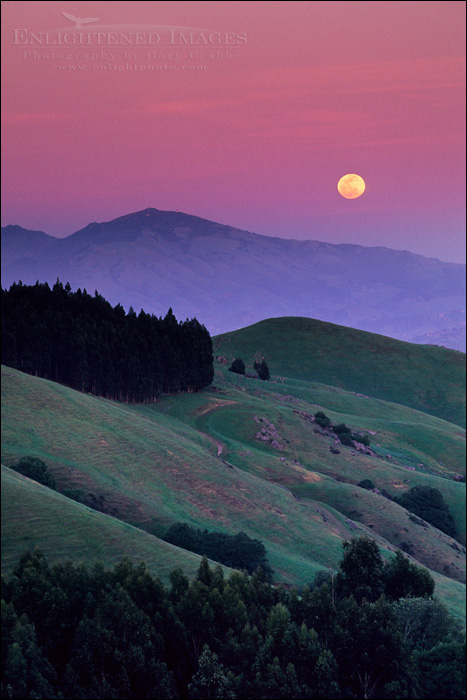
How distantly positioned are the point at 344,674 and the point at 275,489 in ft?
155

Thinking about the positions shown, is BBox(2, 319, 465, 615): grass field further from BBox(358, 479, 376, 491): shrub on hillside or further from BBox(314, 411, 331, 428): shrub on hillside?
BBox(314, 411, 331, 428): shrub on hillside

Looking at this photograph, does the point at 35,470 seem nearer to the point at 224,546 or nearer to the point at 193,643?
the point at 224,546

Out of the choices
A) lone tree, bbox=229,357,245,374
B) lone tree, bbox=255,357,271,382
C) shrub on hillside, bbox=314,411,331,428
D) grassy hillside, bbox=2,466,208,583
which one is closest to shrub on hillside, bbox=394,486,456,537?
shrub on hillside, bbox=314,411,331,428

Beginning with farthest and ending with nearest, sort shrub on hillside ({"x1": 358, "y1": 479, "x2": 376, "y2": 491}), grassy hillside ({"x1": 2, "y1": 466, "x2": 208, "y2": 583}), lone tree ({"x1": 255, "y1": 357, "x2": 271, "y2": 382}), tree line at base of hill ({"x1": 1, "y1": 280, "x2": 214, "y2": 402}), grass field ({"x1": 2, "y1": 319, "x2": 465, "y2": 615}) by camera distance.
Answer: lone tree ({"x1": 255, "y1": 357, "x2": 271, "y2": 382}) < tree line at base of hill ({"x1": 1, "y1": 280, "x2": 214, "y2": 402}) < shrub on hillside ({"x1": 358, "y1": 479, "x2": 376, "y2": 491}) < grass field ({"x1": 2, "y1": 319, "x2": 465, "y2": 615}) < grassy hillside ({"x1": 2, "y1": 466, "x2": 208, "y2": 583})

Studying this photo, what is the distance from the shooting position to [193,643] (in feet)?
123

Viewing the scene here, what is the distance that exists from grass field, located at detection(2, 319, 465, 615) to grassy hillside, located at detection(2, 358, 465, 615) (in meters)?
0.18

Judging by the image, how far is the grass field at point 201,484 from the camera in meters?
47.0

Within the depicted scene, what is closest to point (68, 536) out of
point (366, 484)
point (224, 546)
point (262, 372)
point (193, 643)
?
point (193, 643)

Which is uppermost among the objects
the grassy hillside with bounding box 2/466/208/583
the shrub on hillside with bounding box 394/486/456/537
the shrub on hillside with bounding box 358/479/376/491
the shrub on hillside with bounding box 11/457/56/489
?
the shrub on hillside with bounding box 11/457/56/489

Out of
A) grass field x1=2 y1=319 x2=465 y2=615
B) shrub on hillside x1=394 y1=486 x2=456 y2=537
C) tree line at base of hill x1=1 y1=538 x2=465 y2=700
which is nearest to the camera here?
tree line at base of hill x1=1 y1=538 x2=465 y2=700

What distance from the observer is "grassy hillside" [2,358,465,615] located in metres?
62.1

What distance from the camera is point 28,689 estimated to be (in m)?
30.2

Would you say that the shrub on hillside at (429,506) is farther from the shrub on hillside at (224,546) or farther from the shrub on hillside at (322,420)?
the shrub on hillside at (224,546)

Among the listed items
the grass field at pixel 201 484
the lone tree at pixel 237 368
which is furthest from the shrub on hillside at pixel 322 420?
the lone tree at pixel 237 368
